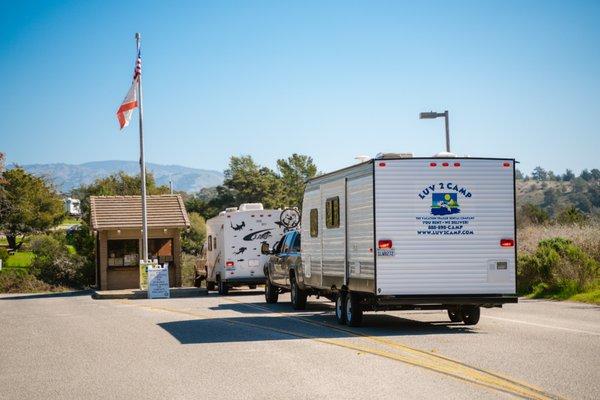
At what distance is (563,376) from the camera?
10.5 m

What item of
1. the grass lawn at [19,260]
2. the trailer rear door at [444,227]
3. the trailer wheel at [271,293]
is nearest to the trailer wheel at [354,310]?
the trailer rear door at [444,227]

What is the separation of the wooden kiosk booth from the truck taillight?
2411cm

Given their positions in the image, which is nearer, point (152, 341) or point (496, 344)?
point (496, 344)

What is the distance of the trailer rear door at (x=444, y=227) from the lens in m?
15.7

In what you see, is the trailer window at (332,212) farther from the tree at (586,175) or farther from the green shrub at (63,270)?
the tree at (586,175)

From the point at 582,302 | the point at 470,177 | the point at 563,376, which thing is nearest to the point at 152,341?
→ the point at 470,177

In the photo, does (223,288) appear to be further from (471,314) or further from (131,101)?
(471,314)

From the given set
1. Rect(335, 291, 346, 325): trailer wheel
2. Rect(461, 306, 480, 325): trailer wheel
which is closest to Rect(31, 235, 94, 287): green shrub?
Rect(335, 291, 346, 325): trailer wheel

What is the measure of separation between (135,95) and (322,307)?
16.1m

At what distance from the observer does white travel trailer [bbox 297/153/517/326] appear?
1571 centimetres

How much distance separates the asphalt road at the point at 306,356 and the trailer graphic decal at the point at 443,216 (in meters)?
1.85

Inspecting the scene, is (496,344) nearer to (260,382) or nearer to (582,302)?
(260,382)

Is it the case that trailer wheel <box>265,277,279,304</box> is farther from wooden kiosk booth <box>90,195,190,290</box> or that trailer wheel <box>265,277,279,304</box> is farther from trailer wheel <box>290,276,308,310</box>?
wooden kiosk booth <box>90,195,190,290</box>

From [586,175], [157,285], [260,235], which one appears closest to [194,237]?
[157,285]
